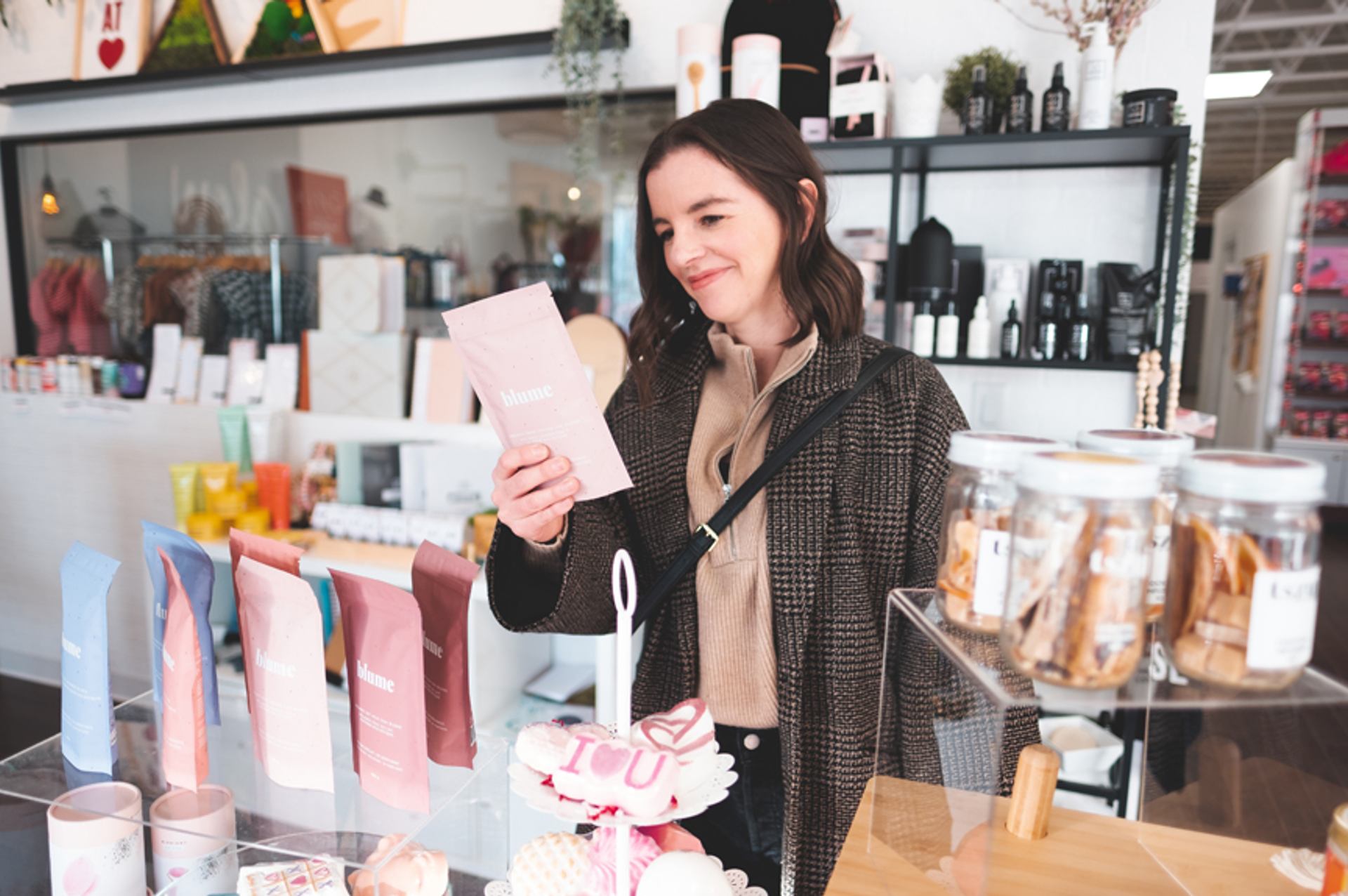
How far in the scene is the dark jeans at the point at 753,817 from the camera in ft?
4.34

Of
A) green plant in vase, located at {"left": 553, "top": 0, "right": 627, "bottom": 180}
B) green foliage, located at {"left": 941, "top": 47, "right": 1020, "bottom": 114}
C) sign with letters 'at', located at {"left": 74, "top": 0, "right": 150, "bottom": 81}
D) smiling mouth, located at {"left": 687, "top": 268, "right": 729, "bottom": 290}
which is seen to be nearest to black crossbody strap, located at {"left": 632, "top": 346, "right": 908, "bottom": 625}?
smiling mouth, located at {"left": 687, "top": 268, "right": 729, "bottom": 290}

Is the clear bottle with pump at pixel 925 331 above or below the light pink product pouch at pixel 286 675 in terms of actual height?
above

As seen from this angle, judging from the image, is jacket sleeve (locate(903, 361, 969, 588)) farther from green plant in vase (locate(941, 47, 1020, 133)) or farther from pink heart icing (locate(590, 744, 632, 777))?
green plant in vase (locate(941, 47, 1020, 133))

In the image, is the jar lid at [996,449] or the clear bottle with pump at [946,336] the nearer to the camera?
the jar lid at [996,449]

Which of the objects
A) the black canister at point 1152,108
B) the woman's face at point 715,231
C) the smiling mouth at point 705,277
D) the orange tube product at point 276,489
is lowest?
the orange tube product at point 276,489

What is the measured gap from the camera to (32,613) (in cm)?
395

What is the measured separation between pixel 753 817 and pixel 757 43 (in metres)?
1.94

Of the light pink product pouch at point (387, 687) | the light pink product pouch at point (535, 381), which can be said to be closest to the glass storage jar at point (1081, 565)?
the light pink product pouch at point (535, 381)

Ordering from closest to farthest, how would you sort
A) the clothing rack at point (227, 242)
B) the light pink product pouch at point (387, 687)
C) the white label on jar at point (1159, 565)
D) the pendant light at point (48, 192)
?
the white label on jar at point (1159, 565) < the light pink product pouch at point (387, 687) < the clothing rack at point (227, 242) < the pendant light at point (48, 192)

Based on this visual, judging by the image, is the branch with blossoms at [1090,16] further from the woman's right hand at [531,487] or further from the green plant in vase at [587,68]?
the woman's right hand at [531,487]

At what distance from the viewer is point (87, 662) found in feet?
3.09

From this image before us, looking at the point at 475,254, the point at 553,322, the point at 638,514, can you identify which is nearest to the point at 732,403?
the point at 638,514

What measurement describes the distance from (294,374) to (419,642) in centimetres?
284

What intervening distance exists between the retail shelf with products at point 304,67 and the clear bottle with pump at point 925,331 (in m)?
1.28
